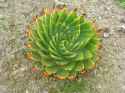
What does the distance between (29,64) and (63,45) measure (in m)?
0.68

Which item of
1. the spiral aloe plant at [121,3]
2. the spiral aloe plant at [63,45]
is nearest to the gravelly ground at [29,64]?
the spiral aloe plant at [121,3]

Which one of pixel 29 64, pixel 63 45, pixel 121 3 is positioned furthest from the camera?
pixel 121 3

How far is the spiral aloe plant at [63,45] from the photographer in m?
4.01

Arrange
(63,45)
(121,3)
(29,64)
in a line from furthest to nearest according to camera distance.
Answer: (121,3)
(29,64)
(63,45)

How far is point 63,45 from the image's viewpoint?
13.0 ft

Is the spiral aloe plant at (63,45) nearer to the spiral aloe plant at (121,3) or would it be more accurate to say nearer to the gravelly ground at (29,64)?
the gravelly ground at (29,64)

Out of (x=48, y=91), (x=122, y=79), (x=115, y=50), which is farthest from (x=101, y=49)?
(x=48, y=91)

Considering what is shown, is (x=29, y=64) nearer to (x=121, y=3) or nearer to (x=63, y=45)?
(x=63, y=45)

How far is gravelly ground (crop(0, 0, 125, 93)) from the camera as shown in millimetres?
4285

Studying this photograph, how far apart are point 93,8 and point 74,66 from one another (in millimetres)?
1359

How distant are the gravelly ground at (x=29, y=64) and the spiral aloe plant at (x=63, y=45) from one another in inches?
9.6

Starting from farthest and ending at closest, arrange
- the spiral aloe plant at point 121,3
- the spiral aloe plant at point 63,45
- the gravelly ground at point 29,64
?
the spiral aloe plant at point 121,3 → the gravelly ground at point 29,64 → the spiral aloe plant at point 63,45

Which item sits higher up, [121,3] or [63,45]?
[121,3]

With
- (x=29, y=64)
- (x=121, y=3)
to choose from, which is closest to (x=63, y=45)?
(x=29, y=64)
